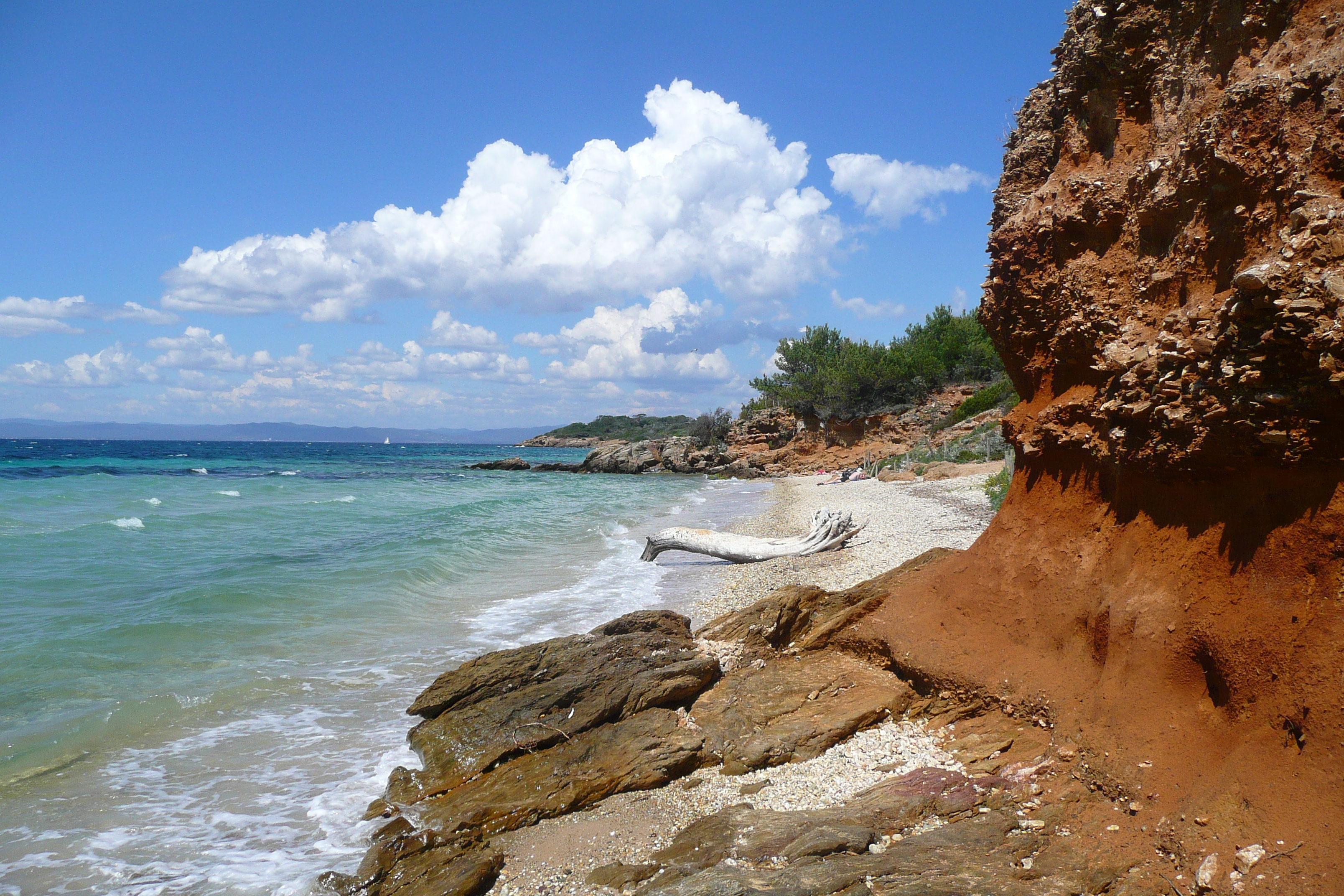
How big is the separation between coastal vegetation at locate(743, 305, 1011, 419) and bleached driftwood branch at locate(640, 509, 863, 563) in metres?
30.3

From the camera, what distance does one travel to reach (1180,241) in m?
4.29

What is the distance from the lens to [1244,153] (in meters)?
3.76

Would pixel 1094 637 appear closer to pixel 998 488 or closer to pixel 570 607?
pixel 570 607

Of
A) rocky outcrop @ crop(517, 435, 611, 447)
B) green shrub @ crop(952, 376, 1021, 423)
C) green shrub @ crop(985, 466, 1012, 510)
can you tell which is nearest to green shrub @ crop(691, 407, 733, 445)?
green shrub @ crop(952, 376, 1021, 423)

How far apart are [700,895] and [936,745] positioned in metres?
2.09

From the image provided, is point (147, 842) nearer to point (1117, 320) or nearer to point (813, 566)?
point (1117, 320)

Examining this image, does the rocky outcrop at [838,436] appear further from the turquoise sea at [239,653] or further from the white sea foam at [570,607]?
the white sea foam at [570,607]

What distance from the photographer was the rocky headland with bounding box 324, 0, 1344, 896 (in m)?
3.27

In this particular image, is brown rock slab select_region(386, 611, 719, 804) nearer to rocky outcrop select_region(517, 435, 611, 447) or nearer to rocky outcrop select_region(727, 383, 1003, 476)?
rocky outcrop select_region(727, 383, 1003, 476)

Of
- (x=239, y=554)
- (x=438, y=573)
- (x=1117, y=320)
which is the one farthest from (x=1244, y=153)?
(x=239, y=554)

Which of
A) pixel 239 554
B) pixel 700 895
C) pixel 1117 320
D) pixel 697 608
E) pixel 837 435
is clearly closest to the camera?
pixel 700 895

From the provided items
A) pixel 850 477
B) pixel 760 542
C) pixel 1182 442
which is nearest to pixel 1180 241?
pixel 1182 442

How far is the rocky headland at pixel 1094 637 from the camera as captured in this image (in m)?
3.27

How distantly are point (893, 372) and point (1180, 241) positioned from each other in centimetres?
4276
